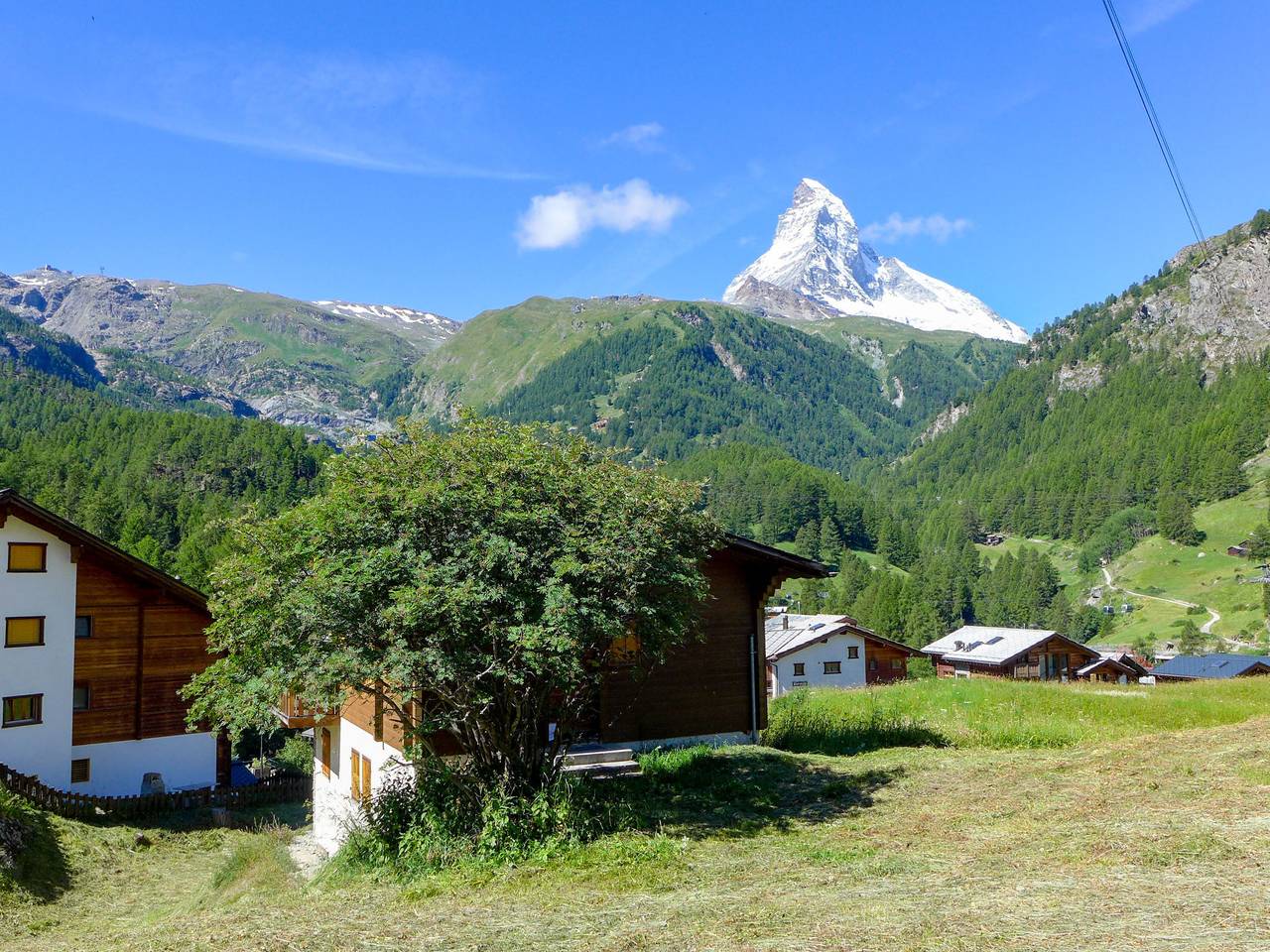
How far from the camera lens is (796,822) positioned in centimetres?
1597

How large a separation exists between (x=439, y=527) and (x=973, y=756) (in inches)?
557

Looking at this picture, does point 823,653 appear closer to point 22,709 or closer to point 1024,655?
point 1024,655

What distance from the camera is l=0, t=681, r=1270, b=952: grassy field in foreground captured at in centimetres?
963

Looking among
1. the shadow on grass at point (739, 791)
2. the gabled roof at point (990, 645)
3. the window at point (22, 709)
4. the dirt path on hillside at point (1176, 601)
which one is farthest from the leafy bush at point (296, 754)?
the dirt path on hillside at point (1176, 601)

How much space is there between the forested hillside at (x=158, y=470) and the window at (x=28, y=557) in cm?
7844

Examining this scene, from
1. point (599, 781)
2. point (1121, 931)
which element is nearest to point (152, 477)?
point (599, 781)

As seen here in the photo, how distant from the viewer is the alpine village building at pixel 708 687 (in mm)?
22656

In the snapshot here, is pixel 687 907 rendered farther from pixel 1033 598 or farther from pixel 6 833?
pixel 1033 598

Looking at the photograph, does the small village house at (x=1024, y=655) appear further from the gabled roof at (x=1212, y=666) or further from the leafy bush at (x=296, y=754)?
the leafy bush at (x=296, y=754)

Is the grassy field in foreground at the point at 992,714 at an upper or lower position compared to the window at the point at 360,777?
upper

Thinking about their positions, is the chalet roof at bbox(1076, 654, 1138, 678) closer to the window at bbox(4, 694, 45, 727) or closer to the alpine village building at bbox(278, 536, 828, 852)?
the alpine village building at bbox(278, 536, 828, 852)

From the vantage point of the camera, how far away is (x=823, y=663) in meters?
78.2

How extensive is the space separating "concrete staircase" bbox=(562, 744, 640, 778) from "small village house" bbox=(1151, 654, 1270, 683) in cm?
8220

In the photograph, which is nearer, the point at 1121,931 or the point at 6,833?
the point at 1121,931
